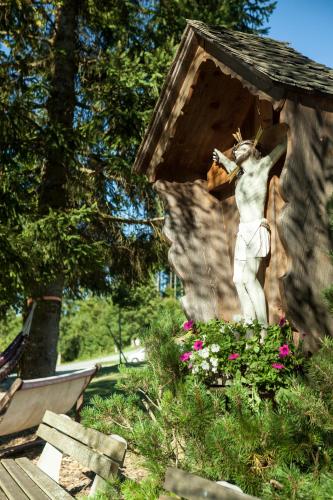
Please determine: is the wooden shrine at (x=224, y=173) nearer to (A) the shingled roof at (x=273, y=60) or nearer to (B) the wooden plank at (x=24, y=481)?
(A) the shingled roof at (x=273, y=60)

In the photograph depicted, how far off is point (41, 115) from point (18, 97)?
2318 millimetres

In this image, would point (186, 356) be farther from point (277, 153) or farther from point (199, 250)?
point (277, 153)

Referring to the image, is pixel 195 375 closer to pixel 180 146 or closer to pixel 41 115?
pixel 180 146

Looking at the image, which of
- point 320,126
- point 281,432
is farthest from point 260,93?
point 281,432

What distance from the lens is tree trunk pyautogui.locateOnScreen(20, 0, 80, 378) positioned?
7633 mm

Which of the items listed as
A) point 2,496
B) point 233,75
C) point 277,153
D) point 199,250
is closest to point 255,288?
point 199,250

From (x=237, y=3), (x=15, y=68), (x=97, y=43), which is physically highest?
(x=237, y=3)

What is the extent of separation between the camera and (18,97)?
7.70 m

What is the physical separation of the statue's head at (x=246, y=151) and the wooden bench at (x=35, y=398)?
9.96ft

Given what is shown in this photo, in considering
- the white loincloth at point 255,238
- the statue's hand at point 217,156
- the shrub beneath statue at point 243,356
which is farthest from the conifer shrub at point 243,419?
the statue's hand at point 217,156

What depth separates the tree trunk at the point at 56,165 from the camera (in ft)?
25.0

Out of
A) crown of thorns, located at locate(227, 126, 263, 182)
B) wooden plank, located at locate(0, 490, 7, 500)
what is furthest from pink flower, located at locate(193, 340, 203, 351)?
wooden plank, located at locate(0, 490, 7, 500)

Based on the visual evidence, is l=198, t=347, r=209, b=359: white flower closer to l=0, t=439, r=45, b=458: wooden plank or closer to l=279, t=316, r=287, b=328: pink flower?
l=279, t=316, r=287, b=328: pink flower

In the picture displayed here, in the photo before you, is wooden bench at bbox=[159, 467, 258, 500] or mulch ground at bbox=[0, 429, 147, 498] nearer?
wooden bench at bbox=[159, 467, 258, 500]
